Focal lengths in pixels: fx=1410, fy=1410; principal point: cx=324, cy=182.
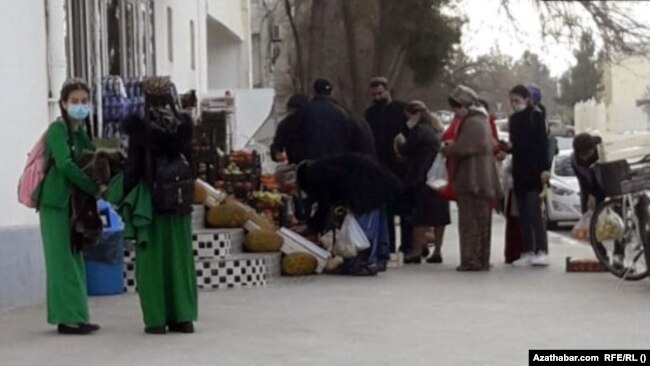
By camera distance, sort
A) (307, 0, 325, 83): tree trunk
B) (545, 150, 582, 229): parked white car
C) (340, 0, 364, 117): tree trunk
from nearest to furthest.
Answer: (307, 0, 325, 83): tree trunk < (545, 150, 582, 229): parked white car < (340, 0, 364, 117): tree trunk

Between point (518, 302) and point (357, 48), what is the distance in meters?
21.2

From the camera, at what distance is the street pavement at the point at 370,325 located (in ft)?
30.6

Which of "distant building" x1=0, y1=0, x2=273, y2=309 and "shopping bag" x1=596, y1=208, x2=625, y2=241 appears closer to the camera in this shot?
"distant building" x1=0, y1=0, x2=273, y2=309

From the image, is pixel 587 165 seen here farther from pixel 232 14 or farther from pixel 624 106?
pixel 624 106

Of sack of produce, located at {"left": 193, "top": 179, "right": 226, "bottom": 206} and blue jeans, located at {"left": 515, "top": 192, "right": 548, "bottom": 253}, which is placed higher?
sack of produce, located at {"left": 193, "top": 179, "right": 226, "bottom": 206}

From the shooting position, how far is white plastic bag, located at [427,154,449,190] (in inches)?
627

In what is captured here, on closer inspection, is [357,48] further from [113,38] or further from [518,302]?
[518,302]

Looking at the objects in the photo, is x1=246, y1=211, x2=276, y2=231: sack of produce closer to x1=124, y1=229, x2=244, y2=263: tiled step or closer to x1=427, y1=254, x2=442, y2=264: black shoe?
x1=124, y1=229, x2=244, y2=263: tiled step

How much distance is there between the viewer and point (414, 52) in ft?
109

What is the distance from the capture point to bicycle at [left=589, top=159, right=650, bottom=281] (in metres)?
13.0

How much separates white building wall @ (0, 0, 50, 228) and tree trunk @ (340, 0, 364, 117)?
1429cm

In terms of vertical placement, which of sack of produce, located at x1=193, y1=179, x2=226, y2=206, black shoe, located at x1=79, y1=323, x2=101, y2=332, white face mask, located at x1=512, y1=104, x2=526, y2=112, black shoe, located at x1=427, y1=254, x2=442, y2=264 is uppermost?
white face mask, located at x1=512, y1=104, x2=526, y2=112

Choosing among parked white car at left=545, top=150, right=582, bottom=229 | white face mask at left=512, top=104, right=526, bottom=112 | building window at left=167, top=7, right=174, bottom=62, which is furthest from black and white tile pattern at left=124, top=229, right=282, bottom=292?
parked white car at left=545, top=150, right=582, bottom=229

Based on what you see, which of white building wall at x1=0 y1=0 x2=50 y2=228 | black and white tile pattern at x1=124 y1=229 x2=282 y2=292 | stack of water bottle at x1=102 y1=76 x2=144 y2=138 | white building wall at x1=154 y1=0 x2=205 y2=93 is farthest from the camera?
white building wall at x1=154 y1=0 x2=205 y2=93
